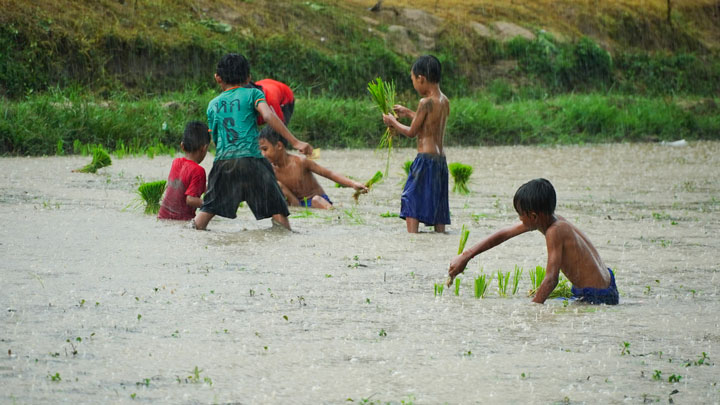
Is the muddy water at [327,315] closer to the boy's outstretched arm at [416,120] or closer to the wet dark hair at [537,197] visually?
the wet dark hair at [537,197]

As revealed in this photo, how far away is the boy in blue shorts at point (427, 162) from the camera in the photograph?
7.77m

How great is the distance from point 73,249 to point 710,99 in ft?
65.4

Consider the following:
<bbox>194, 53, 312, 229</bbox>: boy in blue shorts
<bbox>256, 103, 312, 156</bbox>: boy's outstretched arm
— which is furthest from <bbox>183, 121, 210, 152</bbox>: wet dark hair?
<bbox>256, 103, 312, 156</bbox>: boy's outstretched arm

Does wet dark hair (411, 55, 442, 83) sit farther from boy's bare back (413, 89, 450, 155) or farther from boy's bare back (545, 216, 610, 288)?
boy's bare back (545, 216, 610, 288)

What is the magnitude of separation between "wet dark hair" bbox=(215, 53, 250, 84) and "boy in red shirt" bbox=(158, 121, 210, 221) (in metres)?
0.50

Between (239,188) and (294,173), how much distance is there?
6.16ft

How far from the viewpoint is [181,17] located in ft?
65.7

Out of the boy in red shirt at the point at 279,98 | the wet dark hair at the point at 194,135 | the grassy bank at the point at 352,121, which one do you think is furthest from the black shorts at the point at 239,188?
the grassy bank at the point at 352,121

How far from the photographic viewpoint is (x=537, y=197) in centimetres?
513

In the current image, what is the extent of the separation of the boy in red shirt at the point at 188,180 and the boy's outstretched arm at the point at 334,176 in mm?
1182

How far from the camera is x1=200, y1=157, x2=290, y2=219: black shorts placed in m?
7.47

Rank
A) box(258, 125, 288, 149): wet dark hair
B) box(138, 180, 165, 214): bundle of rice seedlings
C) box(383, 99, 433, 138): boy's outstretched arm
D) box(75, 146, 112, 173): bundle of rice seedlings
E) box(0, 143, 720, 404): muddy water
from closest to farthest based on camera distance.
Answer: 1. box(0, 143, 720, 404): muddy water
2. box(383, 99, 433, 138): boy's outstretched arm
3. box(138, 180, 165, 214): bundle of rice seedlings
4. box(258, 125, 288, 149): wet dark hair
5. box(75, 146, 112, 173): bundle of rice seedlings

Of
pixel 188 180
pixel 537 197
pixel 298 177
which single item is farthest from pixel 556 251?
pixel 298 177

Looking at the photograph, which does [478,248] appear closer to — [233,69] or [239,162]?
[239,162]
